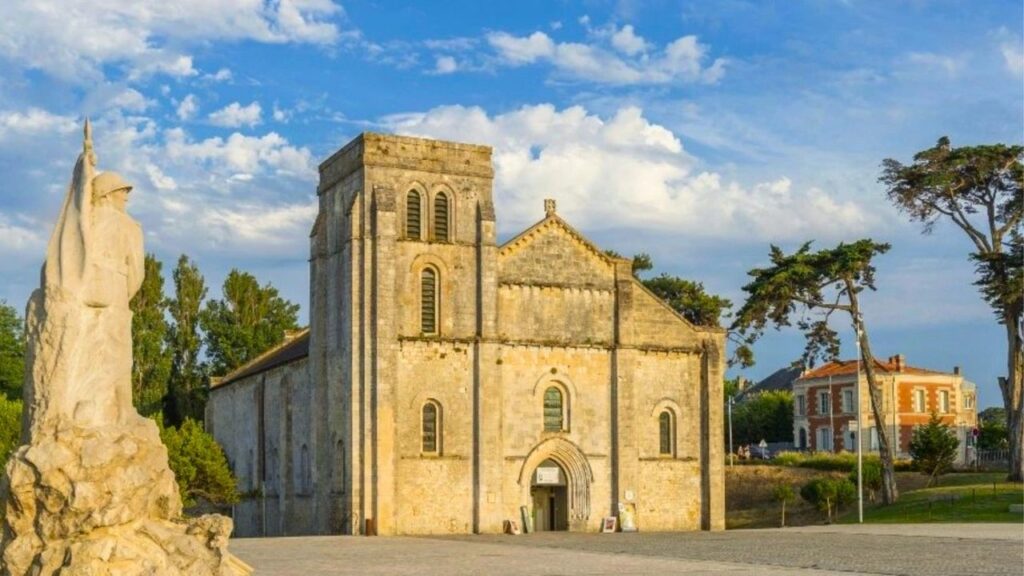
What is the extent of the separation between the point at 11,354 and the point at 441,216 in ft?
137

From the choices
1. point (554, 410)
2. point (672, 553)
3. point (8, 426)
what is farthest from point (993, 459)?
point (8, 426)

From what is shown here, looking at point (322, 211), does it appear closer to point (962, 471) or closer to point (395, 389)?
point (395, 389)

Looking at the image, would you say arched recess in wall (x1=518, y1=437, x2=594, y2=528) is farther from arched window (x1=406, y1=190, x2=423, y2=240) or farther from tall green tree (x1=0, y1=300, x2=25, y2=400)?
tall green tree (x1=0, y1=300, x2=25, y2=400)

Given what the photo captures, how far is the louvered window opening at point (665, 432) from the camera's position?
56.2m

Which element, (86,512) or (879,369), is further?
(879,369)

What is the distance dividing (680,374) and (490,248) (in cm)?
1013

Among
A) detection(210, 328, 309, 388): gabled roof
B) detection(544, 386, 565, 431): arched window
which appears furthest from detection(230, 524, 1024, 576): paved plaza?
detection(210, 328, 309, 388): gabled roof

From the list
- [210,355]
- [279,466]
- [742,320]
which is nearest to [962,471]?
[742,320]

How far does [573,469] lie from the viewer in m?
54.1

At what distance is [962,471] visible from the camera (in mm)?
68688

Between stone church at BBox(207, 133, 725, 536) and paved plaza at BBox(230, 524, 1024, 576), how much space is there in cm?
409

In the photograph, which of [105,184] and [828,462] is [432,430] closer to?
[828,462]

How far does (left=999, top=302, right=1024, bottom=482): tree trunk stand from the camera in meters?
59.9

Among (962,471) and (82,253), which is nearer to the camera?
(82,253)
